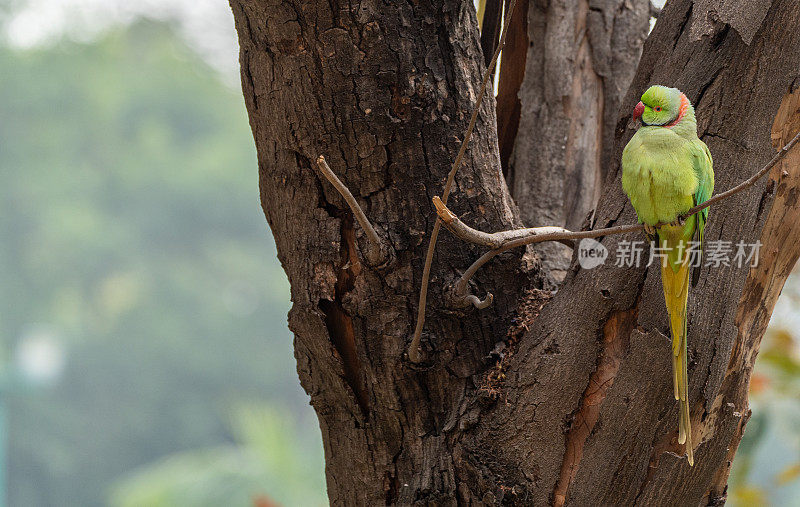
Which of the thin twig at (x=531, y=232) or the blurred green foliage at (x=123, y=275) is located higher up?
the blurred green foliage at (x=123, y=275)

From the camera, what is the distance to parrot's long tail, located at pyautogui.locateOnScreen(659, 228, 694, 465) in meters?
1.13

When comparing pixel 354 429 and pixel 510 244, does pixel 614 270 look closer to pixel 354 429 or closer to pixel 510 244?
pixel 510 244

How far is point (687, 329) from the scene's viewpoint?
116cm

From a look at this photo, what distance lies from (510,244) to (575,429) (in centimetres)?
41

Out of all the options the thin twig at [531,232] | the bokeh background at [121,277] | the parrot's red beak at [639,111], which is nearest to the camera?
the thin twig at [531,232]

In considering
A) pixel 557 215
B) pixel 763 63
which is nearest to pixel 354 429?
pixel 557 215

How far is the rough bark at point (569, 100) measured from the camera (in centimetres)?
183

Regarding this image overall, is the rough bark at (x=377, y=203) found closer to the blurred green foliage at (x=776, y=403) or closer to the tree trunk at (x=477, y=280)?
the tree trunk at (x=477, y=280)

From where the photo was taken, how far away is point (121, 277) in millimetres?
13992

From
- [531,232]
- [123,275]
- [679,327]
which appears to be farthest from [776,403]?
[123,275]

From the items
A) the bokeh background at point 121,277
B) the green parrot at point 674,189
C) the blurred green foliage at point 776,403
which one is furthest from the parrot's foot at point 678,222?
the bokeh background at point 121,277

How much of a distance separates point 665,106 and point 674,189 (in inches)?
6.2

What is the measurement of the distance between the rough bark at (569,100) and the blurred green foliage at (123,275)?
11721 millimetres

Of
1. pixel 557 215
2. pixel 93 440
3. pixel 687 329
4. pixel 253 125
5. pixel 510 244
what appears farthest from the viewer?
pixel 93 440
